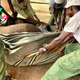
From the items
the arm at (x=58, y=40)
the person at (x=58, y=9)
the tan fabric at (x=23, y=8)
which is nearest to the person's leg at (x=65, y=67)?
the arm at (x=58, y=40)

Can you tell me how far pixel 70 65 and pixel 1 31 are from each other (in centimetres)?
93

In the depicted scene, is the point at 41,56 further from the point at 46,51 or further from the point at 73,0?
the point at 73,0

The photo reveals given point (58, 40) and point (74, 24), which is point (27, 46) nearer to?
point (58, 40)

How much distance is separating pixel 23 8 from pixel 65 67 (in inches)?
55.8

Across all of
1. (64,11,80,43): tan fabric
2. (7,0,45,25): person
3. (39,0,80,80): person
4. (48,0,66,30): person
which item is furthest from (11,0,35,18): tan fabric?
(64,11,80,43): tan fabric

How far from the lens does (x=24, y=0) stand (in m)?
2.36

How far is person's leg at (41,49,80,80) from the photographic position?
135 cm

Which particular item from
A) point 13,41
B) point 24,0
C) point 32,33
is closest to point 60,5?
point 24,0

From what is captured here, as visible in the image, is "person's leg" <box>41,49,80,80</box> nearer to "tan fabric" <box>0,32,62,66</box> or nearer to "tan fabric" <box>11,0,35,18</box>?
"tan fabric" <box>0,32,62,66</box>

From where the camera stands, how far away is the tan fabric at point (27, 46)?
5.24 ft

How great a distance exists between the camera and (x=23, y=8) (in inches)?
95.8

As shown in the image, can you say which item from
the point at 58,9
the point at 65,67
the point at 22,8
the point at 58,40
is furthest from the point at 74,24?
the point at 22,8

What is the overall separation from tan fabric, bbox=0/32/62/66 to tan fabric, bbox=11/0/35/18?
33.4 inches

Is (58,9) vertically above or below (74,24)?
below
